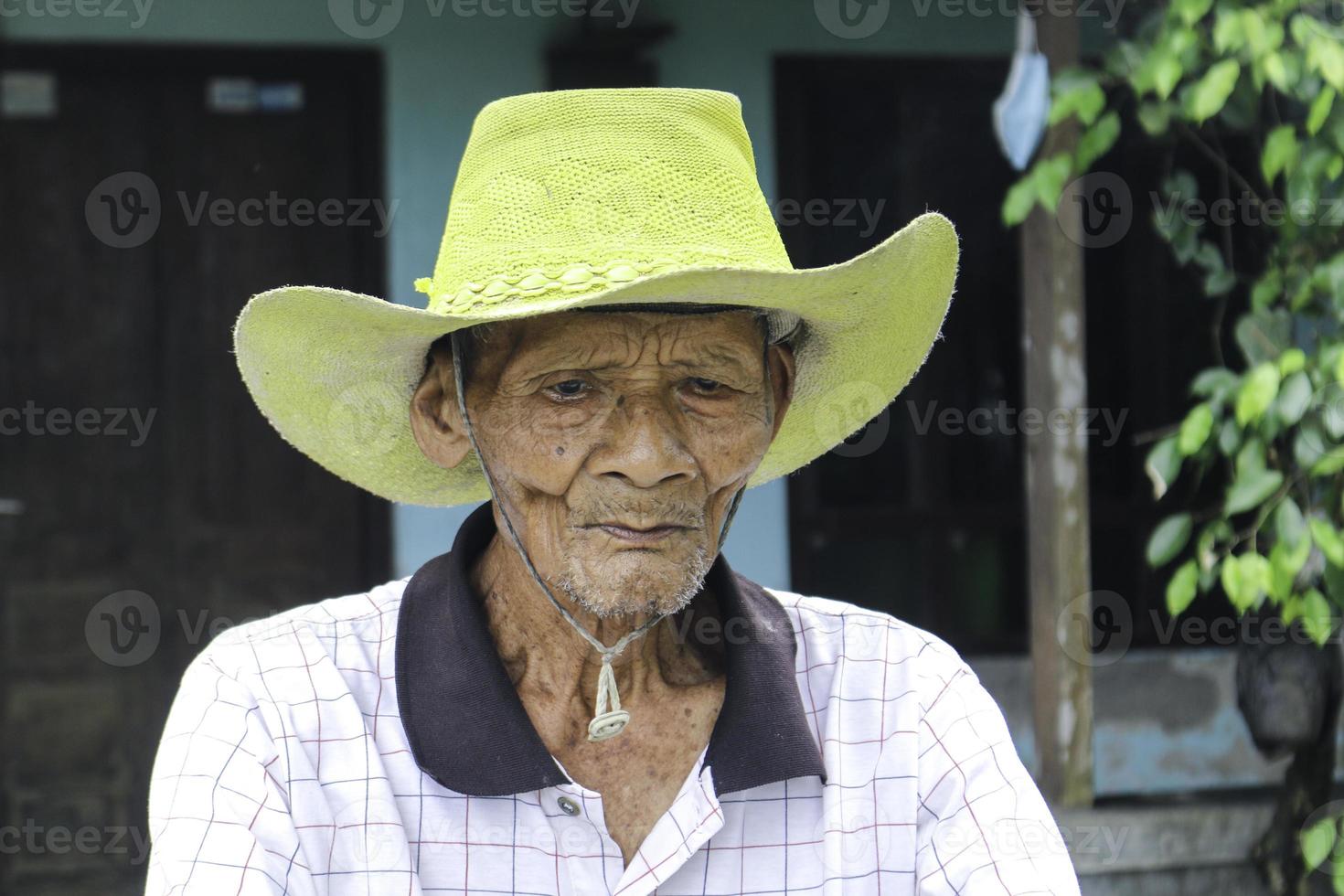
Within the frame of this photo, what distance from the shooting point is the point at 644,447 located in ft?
6.26

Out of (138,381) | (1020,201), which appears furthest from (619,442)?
(138,381)

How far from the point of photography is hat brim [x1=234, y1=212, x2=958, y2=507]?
187 centimetres

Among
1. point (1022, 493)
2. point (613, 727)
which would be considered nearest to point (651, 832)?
point (613, 727)

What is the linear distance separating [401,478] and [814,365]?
0.64 m

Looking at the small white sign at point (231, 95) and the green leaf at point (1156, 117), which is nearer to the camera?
the green leaf at point (1156, 117)

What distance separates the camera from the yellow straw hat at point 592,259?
1868 millimetres

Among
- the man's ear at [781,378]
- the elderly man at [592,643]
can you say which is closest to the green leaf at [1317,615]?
the elderly man at [592,643]

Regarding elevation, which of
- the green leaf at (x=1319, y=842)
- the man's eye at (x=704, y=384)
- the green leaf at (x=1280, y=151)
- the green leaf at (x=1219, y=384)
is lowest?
the green leaf at (x=1319, y=842)

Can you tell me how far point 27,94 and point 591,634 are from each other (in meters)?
3.44

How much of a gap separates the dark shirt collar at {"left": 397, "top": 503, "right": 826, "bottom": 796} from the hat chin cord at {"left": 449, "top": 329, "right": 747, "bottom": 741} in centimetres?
7

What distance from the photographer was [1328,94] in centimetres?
368

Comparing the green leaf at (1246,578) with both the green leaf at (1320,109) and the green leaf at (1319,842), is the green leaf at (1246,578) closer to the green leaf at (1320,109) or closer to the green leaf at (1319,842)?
the green leaf at (1319,842)

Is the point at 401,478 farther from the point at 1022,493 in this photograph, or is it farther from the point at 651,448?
the point at 1022,493

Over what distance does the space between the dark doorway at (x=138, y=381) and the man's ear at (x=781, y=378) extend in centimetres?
283
